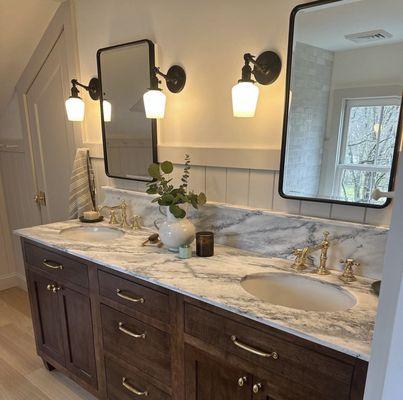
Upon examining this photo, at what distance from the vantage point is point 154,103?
1.60m

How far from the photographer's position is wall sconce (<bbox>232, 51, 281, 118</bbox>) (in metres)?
1.29

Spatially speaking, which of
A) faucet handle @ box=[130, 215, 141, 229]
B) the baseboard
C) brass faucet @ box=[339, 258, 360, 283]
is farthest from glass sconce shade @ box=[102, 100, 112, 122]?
the baseboard

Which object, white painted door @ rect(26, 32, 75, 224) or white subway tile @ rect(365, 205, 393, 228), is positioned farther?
white painted door @ rect(26, 32, 75, 224)

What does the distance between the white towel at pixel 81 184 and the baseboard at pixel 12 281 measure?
1.40 m

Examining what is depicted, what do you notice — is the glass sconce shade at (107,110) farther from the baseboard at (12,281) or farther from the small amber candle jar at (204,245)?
the baseboard at (12,281)

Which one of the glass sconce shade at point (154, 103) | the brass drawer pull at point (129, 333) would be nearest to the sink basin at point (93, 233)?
the brass drawer pull at point (129, 333)

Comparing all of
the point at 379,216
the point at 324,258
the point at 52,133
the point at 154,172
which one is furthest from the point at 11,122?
the point at 379,216

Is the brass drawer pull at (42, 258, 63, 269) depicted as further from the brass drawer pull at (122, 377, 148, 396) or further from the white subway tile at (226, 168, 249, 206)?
the white subway tile at (226, 168, 249, 206)

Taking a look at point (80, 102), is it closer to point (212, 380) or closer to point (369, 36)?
point (369, 36)

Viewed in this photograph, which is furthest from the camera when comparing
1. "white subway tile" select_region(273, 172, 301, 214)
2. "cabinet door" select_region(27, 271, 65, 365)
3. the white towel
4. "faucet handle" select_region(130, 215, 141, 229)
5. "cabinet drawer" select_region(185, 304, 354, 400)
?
the white towel

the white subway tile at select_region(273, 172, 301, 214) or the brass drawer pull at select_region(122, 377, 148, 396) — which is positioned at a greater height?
the white subway tile at select_region(273, 172, 301, 214)

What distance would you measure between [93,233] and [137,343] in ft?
2.66

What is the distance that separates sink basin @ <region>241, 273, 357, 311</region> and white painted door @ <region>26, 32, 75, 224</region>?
167cm

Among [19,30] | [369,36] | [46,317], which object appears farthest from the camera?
[19,30]
